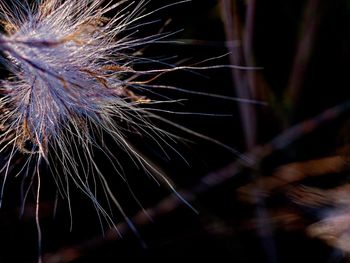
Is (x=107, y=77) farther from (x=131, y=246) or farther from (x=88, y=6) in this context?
(x=131, y=246)

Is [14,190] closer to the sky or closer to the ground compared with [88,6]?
closer to the ground

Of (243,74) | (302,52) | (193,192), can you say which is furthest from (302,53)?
(193,192)

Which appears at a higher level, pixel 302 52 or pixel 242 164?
pixel 302 52

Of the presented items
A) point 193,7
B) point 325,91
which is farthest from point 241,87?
point 325,91

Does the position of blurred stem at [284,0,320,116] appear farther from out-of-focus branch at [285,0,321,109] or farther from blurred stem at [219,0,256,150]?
blurred stem at [219,0,256,150]

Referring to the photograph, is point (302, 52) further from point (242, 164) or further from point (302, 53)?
point (242, 164)

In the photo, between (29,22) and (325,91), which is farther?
(325,91)

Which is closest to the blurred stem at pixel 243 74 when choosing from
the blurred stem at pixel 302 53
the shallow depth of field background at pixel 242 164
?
the shallow depth of field background at pixel 242 164

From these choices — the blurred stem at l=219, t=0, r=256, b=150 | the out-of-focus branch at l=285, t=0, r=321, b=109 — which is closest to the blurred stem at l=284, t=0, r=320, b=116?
the out-of-focus branch at l=285, t=0, r=321, b=109
